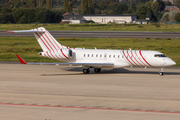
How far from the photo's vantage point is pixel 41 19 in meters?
155

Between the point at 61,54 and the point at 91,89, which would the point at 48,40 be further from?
the point at 91,89

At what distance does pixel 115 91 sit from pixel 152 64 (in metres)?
8.52

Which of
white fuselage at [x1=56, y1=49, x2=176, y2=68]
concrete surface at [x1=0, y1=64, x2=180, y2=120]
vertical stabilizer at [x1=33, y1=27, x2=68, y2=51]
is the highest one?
vertical stabilizer at [x1=33, y1=27, x2=68, y2=51]

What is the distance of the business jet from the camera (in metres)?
31.1

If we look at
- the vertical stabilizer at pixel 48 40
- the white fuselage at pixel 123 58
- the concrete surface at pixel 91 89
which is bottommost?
the concrete surface at pixel 91 89

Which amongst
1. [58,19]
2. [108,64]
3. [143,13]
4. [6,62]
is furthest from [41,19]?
[108,64]

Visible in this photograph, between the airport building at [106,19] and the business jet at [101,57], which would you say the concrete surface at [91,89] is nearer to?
the business jet at [101,57]

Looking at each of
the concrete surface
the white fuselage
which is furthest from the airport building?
the white fuselage

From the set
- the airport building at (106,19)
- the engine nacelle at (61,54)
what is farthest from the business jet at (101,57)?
the airport building at (106,19)

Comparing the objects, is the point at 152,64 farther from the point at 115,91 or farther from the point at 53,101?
the point at 53,101

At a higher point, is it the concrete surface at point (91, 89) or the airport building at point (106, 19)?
the airport building at point (106, 19)

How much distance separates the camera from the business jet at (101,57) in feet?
102

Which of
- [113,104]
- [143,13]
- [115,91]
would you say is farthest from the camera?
[143,13]

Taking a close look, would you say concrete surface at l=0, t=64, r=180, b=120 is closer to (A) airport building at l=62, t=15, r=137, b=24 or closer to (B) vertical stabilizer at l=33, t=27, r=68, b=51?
(B) vertical stabilizer at l=33, t=27, r=68, b=51
